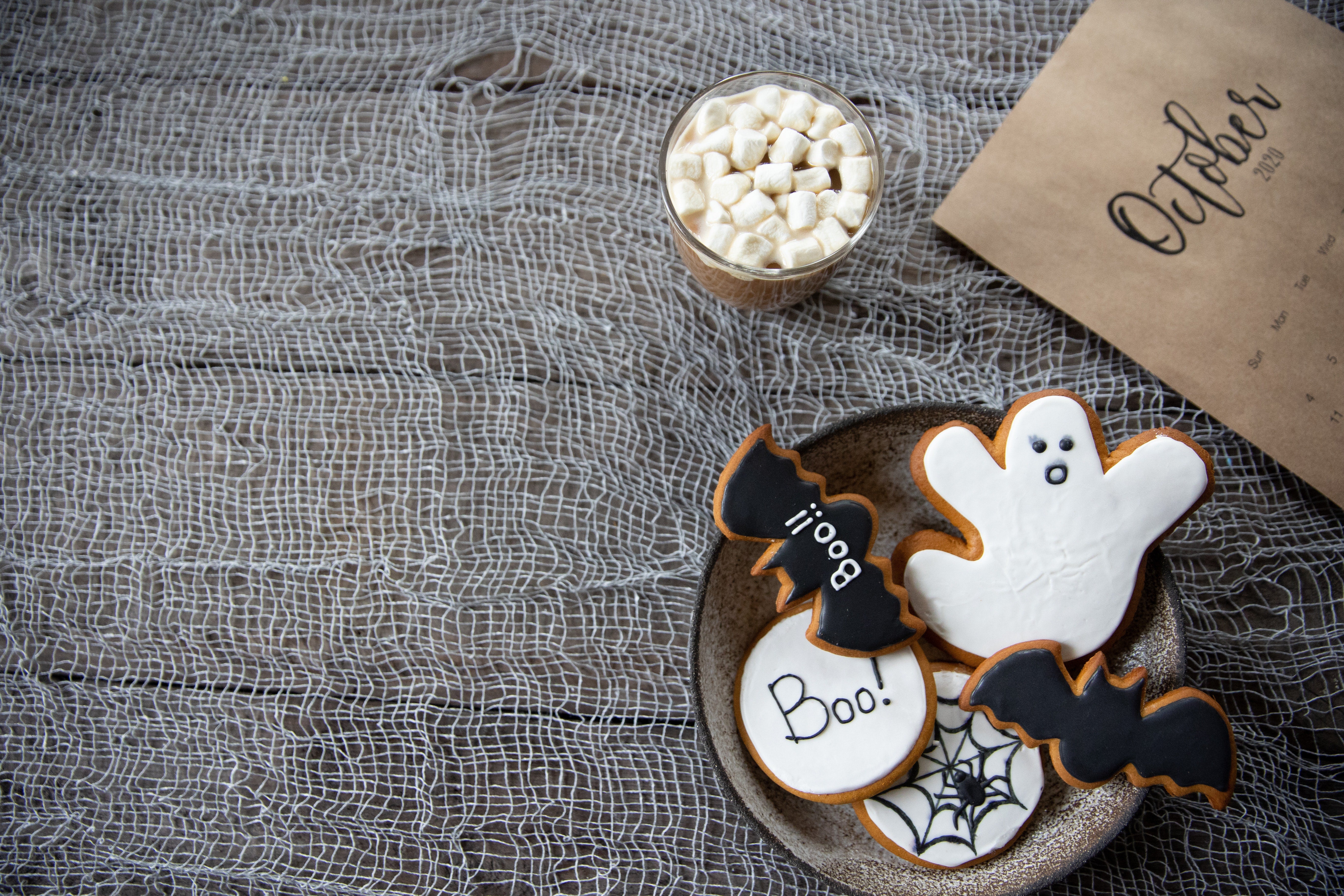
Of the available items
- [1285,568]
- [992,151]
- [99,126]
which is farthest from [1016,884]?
[99,126]

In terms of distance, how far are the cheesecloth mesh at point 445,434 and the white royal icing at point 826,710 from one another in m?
0.14

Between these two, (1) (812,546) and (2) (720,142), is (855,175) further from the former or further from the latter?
(1) (812,546)

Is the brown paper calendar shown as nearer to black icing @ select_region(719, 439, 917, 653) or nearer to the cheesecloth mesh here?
the cheesecloth mesh

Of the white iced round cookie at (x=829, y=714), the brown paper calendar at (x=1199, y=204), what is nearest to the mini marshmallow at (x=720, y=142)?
the brown paper calendar at (x=1199, y=204)

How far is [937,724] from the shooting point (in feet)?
2.18

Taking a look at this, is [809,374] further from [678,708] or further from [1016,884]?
[1016,884]

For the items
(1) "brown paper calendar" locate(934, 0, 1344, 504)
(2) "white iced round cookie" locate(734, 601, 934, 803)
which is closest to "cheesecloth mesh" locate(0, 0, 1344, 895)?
(1) "brown paper calendar" locate(934, 0, 1344, 504)

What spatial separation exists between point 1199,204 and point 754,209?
463 millimetres

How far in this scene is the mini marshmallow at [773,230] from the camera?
664 mm

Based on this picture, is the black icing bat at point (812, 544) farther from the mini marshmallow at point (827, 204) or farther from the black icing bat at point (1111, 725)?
the mini marshmallow at point (827, 204)

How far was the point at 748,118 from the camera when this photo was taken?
0.69m

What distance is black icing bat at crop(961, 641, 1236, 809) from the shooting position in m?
0.58

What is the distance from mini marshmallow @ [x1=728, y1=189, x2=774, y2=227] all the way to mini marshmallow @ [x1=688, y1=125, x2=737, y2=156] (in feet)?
0.17

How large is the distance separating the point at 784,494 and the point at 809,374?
0.80 feet
